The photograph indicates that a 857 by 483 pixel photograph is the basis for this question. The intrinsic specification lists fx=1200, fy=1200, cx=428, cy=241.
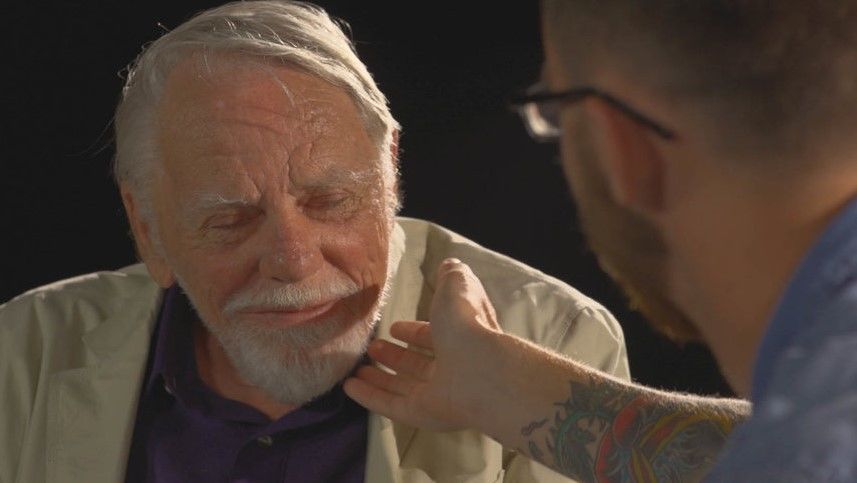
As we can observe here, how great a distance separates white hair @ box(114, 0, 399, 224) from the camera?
1.88m

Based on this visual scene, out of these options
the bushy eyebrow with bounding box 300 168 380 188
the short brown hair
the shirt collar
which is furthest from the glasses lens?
the bushy eyebrow with bounding box 300 168 380 188

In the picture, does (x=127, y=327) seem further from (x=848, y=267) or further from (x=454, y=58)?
(x=848, y=267)

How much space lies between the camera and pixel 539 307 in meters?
2.06

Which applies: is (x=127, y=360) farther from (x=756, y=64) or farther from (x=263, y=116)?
(x=756, y=64)

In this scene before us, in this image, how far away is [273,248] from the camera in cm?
184

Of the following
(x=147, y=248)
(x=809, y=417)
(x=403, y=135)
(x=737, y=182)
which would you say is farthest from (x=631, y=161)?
(x=403, y=135)

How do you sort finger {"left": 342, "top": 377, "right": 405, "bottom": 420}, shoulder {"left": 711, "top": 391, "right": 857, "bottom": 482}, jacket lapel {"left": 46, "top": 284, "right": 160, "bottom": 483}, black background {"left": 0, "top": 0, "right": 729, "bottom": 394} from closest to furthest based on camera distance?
shoulder {"left": 711, "top": 391, "right": 857, "bottom": 482} < finger {"left": 342, "top": 377, "right": 405, "bottom": 420} < jacket lapel {"left": 46, "top": 284, "right": 160, "bottom": 483} < black background {"left": 0, "top": 0, "right": 729, "bottom": 394}

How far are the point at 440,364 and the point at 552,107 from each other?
2.21 ft

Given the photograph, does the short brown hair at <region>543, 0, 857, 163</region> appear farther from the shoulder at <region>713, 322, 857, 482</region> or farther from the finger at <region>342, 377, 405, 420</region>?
the finger at <region>342, 377, 405, 420</region>

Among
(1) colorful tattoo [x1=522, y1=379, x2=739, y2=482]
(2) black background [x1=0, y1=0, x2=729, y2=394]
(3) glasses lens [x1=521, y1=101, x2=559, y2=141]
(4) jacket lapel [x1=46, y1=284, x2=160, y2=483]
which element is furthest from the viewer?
(2) black background [x1=0, y1=0, x2=729, y2=394]

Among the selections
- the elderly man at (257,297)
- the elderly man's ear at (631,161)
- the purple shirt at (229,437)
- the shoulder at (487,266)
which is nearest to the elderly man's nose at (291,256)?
the elderly man at (257,297)

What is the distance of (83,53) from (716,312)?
1.88 m

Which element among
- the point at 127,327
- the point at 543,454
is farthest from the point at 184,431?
the point at 543,454

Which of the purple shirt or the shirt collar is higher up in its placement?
the shirt collar
